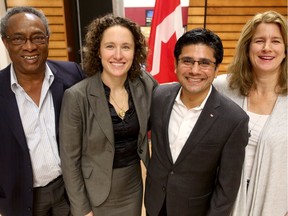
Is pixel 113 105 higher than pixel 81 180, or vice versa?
pixel 113 105

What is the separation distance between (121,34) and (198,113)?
2.05 feet

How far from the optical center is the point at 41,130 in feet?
5.35

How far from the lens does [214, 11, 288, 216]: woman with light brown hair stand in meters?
1.56

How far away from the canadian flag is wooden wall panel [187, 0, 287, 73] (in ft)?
2.33

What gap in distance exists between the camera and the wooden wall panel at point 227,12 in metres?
4.04

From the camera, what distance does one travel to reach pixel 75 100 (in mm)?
1572

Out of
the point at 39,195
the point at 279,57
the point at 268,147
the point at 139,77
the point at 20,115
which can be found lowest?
the point at 39,195

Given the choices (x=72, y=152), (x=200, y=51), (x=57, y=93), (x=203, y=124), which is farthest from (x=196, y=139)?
(x=57, y=93)

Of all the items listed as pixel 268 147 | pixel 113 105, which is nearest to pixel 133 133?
pixel 113 105

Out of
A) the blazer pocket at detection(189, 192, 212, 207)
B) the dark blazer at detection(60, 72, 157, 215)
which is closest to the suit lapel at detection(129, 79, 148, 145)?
the dark blazer at detection(60, 72, 157, 215)

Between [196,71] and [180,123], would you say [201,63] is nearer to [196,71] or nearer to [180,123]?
[196,71]

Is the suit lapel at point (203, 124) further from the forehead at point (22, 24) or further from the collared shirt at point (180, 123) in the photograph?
the forehead at point (22, 24)

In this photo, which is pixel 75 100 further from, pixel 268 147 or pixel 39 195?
pixel 268 147

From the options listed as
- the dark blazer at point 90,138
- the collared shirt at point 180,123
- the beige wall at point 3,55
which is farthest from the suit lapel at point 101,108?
the beige wall at point 3,55
